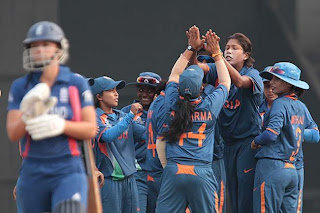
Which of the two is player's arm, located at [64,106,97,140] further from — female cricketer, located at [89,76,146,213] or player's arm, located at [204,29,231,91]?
female cricketer, located at [89,76,146,213]

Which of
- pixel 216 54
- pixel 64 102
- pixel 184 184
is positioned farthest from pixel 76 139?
pixel 216 54

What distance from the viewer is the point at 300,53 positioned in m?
9.23

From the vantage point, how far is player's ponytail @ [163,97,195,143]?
6.13 m

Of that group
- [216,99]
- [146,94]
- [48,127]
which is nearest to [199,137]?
[216,99]

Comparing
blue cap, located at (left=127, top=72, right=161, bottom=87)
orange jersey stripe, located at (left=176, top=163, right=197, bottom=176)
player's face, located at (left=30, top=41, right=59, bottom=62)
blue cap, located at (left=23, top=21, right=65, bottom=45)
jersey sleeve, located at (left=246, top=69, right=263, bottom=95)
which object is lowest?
orange jersey stripe, located at (left=176, top=163, right=197, bottom=176)

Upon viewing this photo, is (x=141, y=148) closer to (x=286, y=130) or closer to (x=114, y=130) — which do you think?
(x=114, y=130)

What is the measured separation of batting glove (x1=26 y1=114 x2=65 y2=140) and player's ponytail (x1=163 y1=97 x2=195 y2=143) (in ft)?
6.09

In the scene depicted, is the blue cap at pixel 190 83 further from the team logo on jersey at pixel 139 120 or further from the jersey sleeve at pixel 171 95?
the team logo on jersey at pixel 139 120

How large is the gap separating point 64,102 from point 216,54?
207 centimetres

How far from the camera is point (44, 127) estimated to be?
4379mm

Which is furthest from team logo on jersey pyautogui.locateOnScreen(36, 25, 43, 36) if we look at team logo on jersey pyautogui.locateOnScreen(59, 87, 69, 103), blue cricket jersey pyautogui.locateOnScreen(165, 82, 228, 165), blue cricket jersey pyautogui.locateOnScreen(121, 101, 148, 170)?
blue cricket jersey pyautogui.locateOnScreen(121, 101, 148, 170)

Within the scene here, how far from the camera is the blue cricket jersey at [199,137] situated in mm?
6152

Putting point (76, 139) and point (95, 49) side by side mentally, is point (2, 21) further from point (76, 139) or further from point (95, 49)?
point (76, 139)

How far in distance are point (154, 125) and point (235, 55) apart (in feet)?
3.18
